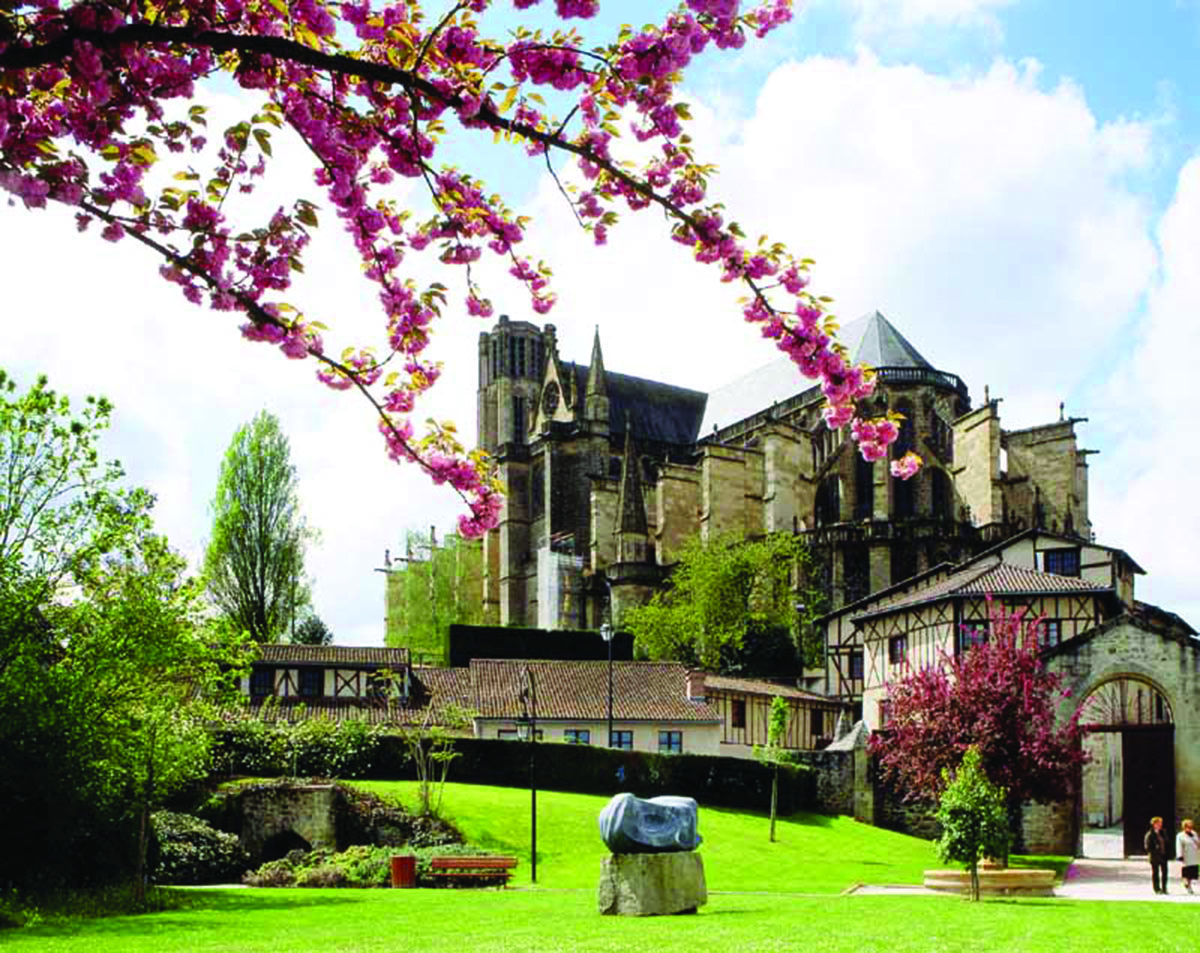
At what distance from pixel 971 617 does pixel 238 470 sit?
3087 cm

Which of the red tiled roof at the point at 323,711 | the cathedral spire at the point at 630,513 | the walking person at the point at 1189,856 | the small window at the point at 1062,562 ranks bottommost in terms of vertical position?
the walking person at the point at 1189,856

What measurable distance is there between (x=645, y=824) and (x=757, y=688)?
34191 mm

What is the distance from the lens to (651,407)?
9138cm

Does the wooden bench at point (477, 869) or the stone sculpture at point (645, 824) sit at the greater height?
the stone sculpture at point (645, 824)

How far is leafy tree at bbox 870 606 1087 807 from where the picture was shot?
104 ft

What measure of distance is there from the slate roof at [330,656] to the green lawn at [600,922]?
17194 millimetres

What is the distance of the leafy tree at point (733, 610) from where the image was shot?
60031mm

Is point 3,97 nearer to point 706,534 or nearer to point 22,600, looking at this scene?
point 22,600

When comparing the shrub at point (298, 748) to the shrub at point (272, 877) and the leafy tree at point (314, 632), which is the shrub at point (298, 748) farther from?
the leafy tree at point (314, 632)

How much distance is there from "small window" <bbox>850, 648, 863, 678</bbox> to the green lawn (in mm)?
20910

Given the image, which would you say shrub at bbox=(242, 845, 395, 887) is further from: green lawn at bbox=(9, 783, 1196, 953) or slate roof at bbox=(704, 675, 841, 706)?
slate roof at bbox=(704, 675, 841, 706)

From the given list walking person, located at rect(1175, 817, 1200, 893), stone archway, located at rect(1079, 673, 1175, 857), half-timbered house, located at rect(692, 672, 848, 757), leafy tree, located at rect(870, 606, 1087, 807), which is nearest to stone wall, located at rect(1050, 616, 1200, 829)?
stone archway, located at rect(1079, 673, 1175, 857)

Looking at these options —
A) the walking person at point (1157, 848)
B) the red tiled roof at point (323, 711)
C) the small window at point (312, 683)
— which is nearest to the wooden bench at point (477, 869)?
the walking person at point (1157, 848)

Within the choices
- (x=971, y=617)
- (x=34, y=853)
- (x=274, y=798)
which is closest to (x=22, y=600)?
(x=34, y=853)
